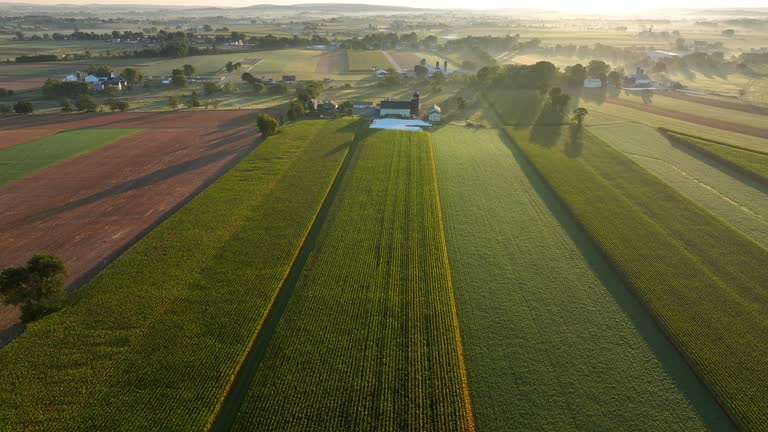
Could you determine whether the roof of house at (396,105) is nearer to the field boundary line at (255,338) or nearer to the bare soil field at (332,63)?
the field boundary line at (255,338)

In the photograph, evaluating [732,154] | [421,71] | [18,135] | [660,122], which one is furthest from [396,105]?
[18,135]

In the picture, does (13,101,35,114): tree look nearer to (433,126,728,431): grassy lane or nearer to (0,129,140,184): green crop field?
(0,129,140,184): green crop field

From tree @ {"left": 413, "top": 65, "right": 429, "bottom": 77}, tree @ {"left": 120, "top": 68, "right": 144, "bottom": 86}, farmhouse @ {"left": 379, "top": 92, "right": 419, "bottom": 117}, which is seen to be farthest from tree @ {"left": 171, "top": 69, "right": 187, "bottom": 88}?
tree @ {"left": 413, "top": 65, "right": 429, "bottom": 77}

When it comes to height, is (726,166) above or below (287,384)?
above

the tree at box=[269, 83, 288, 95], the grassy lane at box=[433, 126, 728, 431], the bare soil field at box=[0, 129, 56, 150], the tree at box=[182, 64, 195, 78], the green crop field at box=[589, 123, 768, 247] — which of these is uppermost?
the tree at box=[182, 64, 195, 78]

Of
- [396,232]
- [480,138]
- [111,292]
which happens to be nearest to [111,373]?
[111,292]

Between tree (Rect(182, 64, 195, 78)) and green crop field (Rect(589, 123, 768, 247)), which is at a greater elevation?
tree (Rect(182, 64, 195, 78))

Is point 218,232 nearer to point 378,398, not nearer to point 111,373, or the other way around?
point 111,373
